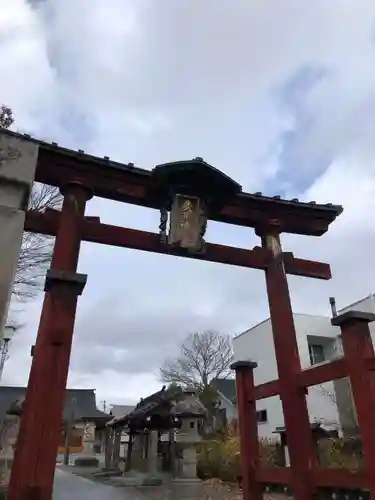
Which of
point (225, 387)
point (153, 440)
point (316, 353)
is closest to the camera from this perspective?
point (153, 440)

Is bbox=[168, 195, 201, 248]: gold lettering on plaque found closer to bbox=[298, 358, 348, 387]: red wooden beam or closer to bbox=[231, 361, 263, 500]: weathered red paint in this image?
bbox=[231, 361, 263, 500]: weathered red paint

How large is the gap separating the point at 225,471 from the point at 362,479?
14.2m

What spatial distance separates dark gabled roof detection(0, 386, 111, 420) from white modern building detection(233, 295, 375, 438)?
20348 millimetres

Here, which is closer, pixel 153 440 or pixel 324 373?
pixel 324 373

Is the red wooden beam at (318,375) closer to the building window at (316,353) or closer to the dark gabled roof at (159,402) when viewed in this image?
the dark gabled roof at (159,402)

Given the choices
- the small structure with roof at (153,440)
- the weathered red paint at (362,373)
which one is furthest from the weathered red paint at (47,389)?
the small structure with roof at (153,440)

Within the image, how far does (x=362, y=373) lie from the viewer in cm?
504

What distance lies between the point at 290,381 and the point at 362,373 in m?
1.34

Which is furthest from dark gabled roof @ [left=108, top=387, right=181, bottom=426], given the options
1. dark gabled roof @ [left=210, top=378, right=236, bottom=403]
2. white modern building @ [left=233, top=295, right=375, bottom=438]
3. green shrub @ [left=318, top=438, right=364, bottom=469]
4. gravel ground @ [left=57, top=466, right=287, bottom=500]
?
dark gabled roof @ [left=210, top=378, right=236, bottom=403]

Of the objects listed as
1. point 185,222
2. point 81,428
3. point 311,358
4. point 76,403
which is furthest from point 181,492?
point 76,403

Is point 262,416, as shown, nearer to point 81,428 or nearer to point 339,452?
point 339,452

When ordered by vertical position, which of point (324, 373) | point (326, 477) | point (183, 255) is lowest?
point (326, 477)

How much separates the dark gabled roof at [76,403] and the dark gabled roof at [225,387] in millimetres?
11207

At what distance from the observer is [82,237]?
6168 millimetres
